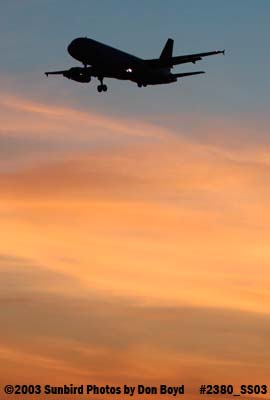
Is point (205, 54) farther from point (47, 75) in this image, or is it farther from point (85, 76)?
point (47, 75)

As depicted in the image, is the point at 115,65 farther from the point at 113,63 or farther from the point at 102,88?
the point at 102,88

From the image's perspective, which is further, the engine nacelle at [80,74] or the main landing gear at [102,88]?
the engine nacelle at [80,74]

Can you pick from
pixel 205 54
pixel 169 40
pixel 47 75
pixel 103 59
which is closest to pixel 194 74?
pixel 205 54

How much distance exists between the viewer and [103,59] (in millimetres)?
138250

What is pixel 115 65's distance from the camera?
138750mm

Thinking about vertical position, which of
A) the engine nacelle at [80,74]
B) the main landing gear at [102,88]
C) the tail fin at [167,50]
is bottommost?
the main landing gear at [102,88]

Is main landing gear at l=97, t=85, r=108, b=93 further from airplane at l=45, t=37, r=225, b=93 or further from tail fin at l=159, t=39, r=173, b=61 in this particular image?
tail fin at l=159, t=39, r=173, b=61

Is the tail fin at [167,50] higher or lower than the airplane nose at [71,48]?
higher

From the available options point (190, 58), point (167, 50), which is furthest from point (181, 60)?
point (167, 50)

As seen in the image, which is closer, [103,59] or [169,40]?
[103,59]

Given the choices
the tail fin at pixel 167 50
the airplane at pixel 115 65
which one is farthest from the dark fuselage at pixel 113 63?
the tail fin at pixel 167 50

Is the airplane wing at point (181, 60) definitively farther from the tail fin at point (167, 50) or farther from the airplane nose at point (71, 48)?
the tail fin at point (167, 50)

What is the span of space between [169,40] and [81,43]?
115ft

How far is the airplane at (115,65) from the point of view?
138625mm
